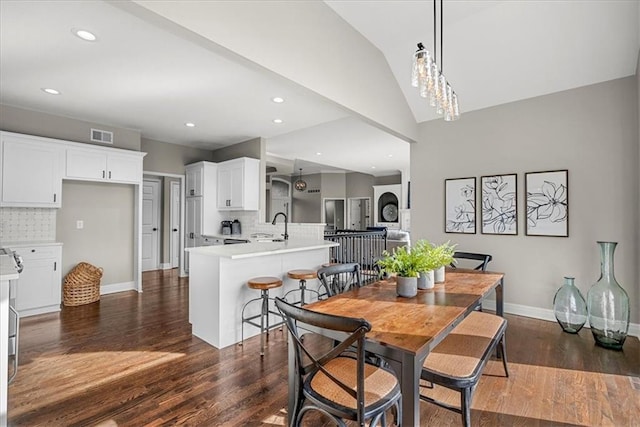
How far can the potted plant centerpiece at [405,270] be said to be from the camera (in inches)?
78.7

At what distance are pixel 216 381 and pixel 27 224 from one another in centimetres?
390

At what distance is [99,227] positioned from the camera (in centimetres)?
504

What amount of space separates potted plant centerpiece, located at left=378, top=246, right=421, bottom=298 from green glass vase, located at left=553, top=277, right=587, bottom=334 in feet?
7.73

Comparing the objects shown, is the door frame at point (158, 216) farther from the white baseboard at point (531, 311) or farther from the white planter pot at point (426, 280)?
the white baseboard at point (531, 311)

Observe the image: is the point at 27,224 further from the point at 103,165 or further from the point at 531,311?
the point at 531,311

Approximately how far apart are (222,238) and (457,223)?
156 inches

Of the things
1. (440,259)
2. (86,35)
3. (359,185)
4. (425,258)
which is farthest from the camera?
(359,185)

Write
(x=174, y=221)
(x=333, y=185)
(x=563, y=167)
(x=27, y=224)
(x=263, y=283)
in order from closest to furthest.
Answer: (x=263, y=283), (x=563, y=167), (x=27, y=224), (x=174, y=221), (x=333, y=185)

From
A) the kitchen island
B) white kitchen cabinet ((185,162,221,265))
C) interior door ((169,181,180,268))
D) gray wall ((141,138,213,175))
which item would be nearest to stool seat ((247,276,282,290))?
the kitchen island

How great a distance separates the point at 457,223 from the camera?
4.31m

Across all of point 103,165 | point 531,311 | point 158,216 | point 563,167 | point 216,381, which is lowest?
point 216,381

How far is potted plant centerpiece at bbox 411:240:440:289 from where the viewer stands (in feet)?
6.87

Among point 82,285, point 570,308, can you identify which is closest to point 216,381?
point 82,285

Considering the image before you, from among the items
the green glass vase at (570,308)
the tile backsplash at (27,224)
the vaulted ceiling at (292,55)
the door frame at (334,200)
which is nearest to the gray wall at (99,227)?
the tile backsplash at (27,224)
